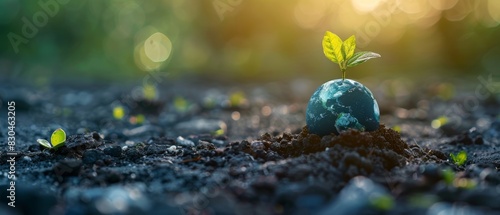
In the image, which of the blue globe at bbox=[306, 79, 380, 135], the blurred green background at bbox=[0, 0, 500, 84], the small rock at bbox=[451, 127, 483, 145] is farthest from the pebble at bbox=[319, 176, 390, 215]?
the blurred green background at bbox=[0, 0, 500, 84]

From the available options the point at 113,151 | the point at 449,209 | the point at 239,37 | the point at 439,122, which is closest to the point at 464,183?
the point at 449,209

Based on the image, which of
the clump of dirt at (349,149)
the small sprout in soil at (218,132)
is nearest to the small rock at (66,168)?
the clump of dirt at (349,149)

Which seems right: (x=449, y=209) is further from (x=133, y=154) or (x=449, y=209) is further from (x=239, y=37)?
(x=239, y=37)

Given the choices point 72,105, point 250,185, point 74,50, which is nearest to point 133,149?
point 250,185

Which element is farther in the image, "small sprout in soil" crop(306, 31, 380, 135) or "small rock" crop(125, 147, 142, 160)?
"small rock" crop(125, 147, 142, 160)

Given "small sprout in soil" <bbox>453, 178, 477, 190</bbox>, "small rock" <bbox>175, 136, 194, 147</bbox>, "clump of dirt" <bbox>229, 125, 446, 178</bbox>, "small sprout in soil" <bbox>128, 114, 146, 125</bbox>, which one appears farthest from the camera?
"small sprout in soil" <bbox>128, 114, 146, 125</bbox>

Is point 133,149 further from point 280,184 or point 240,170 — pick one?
point 280,184

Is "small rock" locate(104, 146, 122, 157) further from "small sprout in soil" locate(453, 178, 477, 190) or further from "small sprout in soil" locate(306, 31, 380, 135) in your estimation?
"small sprout in soil" locate(453, 178, 477, 190)

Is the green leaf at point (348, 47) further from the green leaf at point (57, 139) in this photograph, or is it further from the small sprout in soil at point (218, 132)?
the green leaf at point (57, 139)
